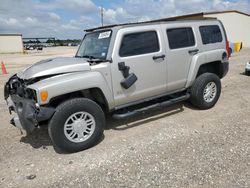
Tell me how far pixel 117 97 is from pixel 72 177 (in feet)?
5.02

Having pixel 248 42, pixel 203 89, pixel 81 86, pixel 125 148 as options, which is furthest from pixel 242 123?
pixel 248 42

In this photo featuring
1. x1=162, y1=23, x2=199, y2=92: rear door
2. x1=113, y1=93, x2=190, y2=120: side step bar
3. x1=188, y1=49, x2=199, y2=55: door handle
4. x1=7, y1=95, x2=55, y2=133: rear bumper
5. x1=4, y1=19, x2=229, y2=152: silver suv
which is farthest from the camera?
x1=188, y1=49, x2=199, y2=55: door handle

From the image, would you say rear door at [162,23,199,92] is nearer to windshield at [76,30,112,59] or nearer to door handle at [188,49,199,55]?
door handle at [188,49,199,55]

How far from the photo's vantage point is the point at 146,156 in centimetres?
331

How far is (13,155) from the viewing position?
354cm

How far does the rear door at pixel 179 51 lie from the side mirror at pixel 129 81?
0.88 meters

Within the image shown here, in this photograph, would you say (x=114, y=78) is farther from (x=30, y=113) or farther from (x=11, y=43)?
(x=11, y=43)

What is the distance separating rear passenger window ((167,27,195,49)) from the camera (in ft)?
14.4

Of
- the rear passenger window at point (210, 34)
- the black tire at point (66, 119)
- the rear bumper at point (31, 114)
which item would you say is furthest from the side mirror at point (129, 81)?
the rear passenger window at point (210, 34)

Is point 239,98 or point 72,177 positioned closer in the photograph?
point 72,177

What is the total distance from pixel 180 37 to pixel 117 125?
2.21m

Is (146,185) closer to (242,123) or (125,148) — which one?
(125,148)

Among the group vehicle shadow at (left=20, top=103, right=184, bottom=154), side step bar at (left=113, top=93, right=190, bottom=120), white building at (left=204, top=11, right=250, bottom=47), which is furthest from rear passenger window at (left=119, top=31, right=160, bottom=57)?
white building at (left=204, top=11, right=250, bottom=47)

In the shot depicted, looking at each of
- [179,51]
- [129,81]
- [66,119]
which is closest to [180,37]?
[179,51]
